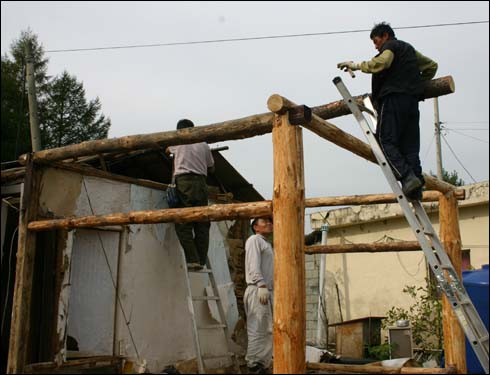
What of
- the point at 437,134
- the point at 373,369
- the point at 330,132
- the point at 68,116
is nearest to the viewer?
the point at 330,132

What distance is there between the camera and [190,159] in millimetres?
6516

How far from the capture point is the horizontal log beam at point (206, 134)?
3.87 meters

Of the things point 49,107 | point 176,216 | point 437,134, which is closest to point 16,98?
point 49,107

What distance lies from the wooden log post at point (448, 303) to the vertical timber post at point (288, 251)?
252 centimetres

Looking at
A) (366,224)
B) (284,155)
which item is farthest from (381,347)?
(284,155)

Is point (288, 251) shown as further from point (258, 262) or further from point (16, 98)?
point (16, 98)

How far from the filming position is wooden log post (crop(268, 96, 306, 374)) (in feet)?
10.5

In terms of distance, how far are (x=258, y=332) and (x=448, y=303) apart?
1978mm

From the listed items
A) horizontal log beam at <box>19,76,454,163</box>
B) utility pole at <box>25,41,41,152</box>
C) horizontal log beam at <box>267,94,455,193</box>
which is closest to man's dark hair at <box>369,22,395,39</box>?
horizontal log beam at <box>19,76,454,163</box>

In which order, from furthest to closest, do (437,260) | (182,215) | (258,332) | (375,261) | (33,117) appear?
(33,117) < (375,261) < (258,332) < (182,215) < (437,260)

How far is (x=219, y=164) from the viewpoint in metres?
8.29

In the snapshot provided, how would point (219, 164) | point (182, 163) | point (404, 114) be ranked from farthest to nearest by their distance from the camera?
point (219, 164), point (182, 163), point (404, 114)

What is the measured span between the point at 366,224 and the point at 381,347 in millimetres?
3164

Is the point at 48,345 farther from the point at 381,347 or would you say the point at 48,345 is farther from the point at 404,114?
the point at 381,347
